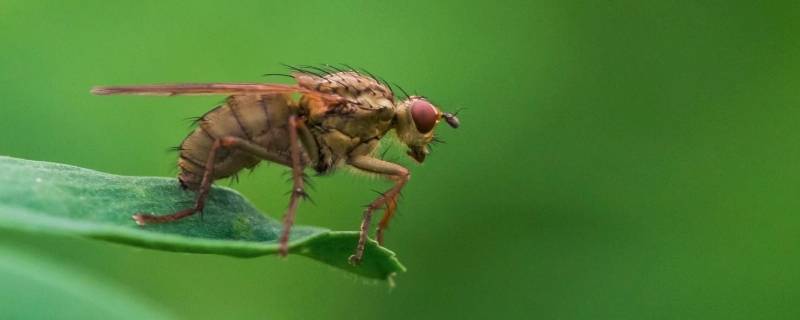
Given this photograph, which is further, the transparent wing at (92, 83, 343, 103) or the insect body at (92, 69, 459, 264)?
the insect body at (92, 69, 459, 264)

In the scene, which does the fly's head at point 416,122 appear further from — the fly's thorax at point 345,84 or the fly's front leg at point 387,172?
the fly's front leg at point 387,172

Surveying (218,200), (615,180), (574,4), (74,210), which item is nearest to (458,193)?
(615,180)

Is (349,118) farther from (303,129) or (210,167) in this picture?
(210,167)

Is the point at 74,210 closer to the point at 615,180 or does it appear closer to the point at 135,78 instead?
the point at 135,78

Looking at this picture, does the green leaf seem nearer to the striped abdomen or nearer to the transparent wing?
the striped abdomen

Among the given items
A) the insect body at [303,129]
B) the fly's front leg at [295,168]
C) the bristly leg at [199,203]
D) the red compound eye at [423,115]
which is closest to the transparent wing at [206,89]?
the insect body at [303,129]

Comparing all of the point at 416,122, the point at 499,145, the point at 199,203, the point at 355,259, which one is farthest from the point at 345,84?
the point at 499,145

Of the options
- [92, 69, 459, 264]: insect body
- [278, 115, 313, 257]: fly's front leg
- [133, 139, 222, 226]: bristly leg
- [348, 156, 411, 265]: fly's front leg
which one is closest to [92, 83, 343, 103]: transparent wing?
[92, 69, 459, 264]: insect body
